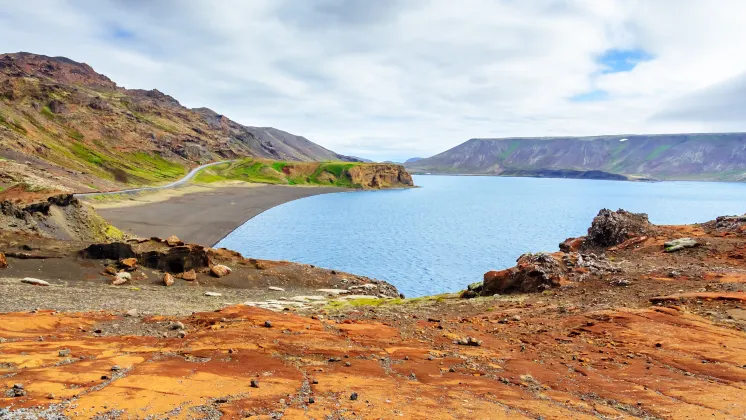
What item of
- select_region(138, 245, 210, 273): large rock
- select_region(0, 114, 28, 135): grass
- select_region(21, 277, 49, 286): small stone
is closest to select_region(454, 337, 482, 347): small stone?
select_region(138, 245, 210, 273): large rock

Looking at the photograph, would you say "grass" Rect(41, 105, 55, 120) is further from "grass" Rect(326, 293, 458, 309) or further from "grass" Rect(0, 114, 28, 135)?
"grass" Rect(326, 293, 458, 309)

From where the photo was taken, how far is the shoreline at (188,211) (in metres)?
78.9

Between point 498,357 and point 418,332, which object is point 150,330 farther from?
point 498,357

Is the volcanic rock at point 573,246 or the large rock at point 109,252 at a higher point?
the volcanic rock at point 573,246

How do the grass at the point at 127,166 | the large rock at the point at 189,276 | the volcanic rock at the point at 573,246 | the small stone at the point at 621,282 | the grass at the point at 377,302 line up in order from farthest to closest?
the grass at the point at 127,166
the volcanic rock at the point at 573,246
the large rock at the point at 189,276
the grass at the point at 377,302
the small stone at the point at 621,282

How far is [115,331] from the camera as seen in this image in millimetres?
18453

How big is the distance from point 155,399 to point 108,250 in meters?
29.5

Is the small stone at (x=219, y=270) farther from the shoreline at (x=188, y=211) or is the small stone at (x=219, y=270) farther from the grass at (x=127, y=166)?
the grass at (x=127, y=166)

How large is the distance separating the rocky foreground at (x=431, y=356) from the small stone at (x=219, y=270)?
1541cm

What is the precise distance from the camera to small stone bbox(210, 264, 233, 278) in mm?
37781

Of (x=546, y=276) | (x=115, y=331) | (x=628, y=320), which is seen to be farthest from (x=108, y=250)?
(x=628, y=320)

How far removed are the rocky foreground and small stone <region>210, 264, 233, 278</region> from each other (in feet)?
50.6

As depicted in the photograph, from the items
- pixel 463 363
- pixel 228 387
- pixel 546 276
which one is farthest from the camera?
pixel 546 276

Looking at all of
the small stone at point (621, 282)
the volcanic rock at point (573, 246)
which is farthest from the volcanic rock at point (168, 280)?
the volcanic rock at point (573, 246)
